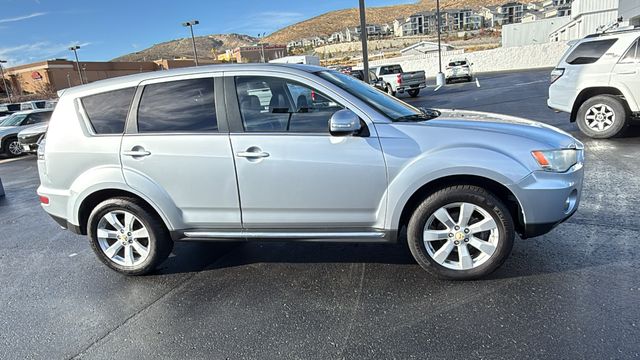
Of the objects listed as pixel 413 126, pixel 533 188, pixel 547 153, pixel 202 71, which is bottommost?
pixel 533 188

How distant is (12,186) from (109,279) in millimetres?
7388

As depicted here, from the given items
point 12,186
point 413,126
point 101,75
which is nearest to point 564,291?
point 413,126

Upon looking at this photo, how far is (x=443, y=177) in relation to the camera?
315cm

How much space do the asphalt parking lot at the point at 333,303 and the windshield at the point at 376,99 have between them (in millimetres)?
1305

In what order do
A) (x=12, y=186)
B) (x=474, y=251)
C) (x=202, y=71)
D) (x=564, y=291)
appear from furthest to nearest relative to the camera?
(x=12, y=186) < (x=202, y=71) < (x=474, y=251) < (x=564, y=291)

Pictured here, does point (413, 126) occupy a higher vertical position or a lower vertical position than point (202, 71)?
lower

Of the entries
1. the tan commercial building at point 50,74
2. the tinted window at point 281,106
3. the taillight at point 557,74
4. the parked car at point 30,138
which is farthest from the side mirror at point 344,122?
the tan commercial building at point 50,74

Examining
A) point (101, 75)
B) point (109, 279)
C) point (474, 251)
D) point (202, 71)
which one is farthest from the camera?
point (101, 75)

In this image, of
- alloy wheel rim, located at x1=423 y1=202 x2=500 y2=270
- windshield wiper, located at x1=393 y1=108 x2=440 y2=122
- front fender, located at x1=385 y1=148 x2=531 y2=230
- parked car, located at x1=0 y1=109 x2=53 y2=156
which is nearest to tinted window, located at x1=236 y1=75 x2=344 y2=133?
windshield wiper, located at x1=393 y1=108 x2=440 y2=122

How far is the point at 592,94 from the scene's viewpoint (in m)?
7.73

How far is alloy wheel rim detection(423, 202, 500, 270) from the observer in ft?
10.5

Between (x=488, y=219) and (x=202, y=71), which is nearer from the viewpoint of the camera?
(x=488, y=219)

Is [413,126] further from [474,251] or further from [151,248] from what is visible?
[151,248]

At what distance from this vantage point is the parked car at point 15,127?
14375 millimetres
